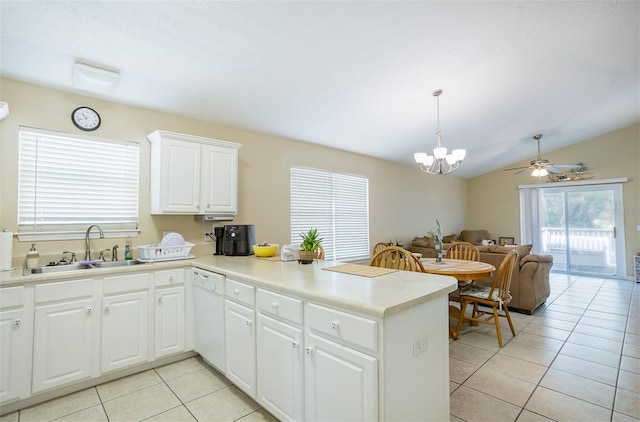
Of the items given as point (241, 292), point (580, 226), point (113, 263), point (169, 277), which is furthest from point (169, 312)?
point (580, 226)

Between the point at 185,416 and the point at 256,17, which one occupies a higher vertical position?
the point at 256,17

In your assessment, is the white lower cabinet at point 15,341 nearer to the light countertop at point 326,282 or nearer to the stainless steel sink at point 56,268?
the light countertop at point 326,282

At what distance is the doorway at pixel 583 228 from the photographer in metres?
6.61

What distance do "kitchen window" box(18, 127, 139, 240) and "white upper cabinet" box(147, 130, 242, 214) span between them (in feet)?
0.85

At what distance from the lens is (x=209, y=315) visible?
8.34ft

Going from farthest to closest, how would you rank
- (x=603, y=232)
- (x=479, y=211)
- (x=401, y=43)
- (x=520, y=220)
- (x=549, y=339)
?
(x=479, y=211)
(x=520, y=220)
(x=603, y=232)
(x=549, y=339)
(x=401, y=43)

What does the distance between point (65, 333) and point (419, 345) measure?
2.50 m

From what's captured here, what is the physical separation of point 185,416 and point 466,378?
2.18 m

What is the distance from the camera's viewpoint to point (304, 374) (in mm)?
1673

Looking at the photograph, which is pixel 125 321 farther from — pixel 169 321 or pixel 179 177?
pixel 179 177

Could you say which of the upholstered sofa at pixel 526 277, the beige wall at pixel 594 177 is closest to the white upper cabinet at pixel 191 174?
the upholstered sofa at pixel 526 277

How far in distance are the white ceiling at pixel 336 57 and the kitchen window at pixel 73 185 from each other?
494 millimetres

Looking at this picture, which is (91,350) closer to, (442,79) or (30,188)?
(30,188)

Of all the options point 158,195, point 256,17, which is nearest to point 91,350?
point 158,195
